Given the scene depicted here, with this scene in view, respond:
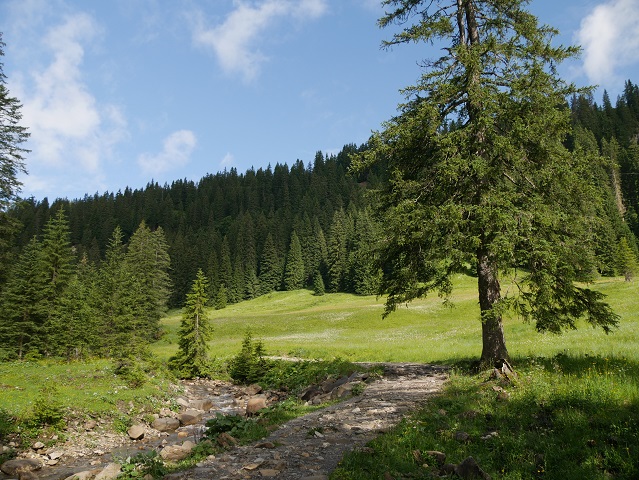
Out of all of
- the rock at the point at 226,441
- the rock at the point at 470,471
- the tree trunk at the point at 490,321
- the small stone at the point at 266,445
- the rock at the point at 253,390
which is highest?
the tree trunk at the point at 490,321

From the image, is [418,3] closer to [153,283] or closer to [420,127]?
[420,127]

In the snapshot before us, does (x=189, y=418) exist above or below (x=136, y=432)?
below

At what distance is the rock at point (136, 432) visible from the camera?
14.4 metres

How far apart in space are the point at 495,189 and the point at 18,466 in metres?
16.0

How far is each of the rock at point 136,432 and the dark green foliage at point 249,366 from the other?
10.8 m

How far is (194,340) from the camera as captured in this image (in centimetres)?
2695

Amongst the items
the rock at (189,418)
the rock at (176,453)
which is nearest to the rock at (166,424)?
the rock at (189,418)

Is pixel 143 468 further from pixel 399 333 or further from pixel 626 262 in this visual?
pixel 626 262

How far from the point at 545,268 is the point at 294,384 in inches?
589

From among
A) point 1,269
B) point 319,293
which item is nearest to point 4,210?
point 1,269

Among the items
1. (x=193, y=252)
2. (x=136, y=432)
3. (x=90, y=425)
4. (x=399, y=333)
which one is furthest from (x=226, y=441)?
(x=193, y=252)

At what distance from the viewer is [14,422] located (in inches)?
509

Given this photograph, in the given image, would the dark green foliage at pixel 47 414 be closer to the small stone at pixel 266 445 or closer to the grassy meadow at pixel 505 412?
the grassy meadow at pixel 505 412

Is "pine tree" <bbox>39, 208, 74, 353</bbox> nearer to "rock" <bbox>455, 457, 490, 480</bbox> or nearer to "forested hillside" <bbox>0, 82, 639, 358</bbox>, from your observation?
"forested hillside" <bbox>0, 82, 639, 358</bbox>
